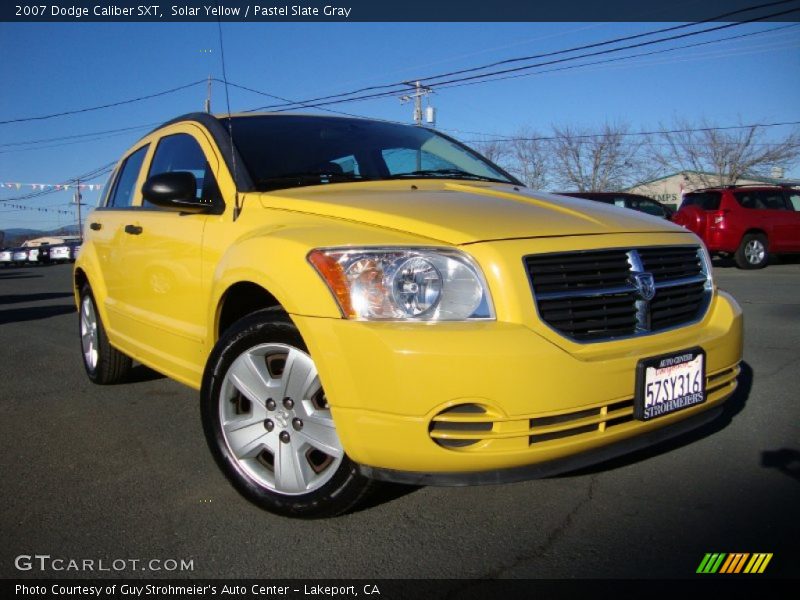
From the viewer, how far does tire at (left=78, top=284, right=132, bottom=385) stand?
4680 millimetres

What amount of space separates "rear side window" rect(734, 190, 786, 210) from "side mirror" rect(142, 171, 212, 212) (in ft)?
45.6


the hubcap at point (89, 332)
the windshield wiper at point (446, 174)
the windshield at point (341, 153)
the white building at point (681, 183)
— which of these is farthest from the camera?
the white building at point (681, 183)

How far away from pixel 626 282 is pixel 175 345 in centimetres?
221

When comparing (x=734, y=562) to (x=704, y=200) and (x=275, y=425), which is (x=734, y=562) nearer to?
(x=275, y=425)

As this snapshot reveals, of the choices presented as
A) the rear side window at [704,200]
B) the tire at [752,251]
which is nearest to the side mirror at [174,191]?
the rear side window at [704,200]

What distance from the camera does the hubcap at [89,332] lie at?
484cm

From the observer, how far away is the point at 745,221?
559 inches

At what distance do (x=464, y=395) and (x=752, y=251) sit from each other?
14.4m

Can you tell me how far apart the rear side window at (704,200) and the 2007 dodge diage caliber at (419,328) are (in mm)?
12692

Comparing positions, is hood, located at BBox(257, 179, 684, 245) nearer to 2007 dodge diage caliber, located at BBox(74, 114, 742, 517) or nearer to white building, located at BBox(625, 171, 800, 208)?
2007 dodge diage caliber, located at BBox(74, 114, 742, 517)

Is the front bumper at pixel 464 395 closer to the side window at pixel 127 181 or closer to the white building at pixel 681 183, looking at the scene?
the side window at pixel 127 181

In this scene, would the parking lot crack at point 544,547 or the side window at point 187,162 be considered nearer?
the parking lot crack at point 544,547

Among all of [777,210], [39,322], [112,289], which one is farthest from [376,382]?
[777,210]

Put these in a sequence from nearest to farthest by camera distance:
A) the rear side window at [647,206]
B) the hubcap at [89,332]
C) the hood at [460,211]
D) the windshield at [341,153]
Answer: the hood at [460,211] < the windshield at [341,153] < the hubcap at [89,332] < the rear side window at [647,206]
